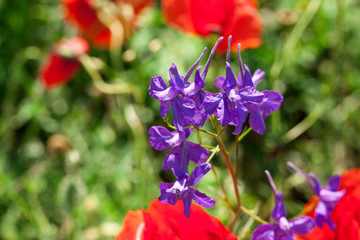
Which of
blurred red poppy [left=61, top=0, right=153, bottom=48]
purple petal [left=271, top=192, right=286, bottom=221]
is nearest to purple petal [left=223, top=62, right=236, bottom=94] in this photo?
purple petal [left=271, top=192, right=286, bottom=221]

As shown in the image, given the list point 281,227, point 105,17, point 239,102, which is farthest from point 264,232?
point 105,17

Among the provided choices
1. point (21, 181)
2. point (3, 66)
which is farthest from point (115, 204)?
point (3, 66)

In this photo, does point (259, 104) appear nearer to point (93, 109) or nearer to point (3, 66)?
point (93, 109)

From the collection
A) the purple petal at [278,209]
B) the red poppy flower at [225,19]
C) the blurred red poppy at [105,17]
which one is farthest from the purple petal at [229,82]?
the blurred red poppy at [105,17]

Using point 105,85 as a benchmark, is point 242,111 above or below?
above

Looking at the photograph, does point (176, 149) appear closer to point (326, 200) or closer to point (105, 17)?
point (326, 200)

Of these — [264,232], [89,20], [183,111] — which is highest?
[183,111]
